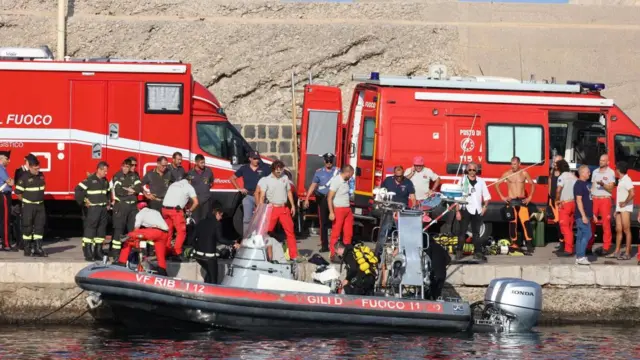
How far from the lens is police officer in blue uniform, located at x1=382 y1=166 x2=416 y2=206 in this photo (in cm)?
1997

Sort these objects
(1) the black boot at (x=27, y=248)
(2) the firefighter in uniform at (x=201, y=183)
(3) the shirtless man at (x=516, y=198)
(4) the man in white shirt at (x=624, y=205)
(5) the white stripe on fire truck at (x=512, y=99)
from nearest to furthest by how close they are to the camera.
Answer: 1. (1) the black boot at (x=27, y=248)
2. (4) the man in white shirt at (x=624, y=205)
3. (2) the firefighter in uniform at (x=201, y=183)
4. (3) the shirtless man at (x=516, y=198)
5. (5) the white stripe on fire truck at (x=512, y=99)

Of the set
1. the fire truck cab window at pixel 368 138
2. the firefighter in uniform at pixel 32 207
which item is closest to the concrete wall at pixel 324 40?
the fire truck cab window at pixel 368 138

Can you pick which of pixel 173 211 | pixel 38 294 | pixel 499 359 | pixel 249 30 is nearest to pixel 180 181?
pixel 173 211

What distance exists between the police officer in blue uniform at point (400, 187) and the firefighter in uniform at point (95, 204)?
4039 mm

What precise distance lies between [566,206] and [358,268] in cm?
447

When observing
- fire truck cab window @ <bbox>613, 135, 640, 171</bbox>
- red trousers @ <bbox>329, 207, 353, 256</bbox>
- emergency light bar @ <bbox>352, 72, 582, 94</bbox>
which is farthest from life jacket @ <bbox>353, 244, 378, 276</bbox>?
fire truck cab window @ <bbox>613, 135, 640, 171</bbox>

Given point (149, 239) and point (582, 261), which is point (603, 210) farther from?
point (149, 239)

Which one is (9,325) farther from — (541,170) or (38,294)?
(541,170)

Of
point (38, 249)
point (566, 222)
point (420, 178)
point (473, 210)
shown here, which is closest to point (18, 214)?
point (38, 249)

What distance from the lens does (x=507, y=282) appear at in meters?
17.8

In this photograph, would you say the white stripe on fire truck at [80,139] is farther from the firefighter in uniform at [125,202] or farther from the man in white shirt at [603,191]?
the man in white shirt at [603,191]

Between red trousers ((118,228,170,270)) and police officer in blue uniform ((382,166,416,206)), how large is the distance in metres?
3.53

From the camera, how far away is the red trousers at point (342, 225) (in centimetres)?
1994

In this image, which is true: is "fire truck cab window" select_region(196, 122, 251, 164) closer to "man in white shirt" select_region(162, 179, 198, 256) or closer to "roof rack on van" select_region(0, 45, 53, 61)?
"roof rack on van" select_region(0, 45, 53, 61)
